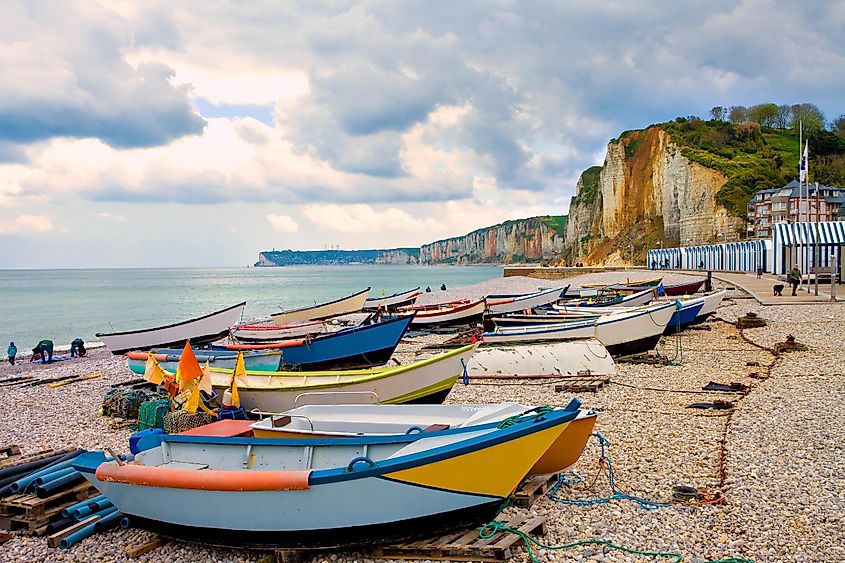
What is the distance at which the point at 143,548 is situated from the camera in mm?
6613

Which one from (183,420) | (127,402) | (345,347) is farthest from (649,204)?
(183,420)

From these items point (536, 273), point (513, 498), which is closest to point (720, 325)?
point (513, 498)

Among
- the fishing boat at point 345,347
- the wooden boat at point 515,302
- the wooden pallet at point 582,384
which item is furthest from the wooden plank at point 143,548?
the wooden boat at point 515,302

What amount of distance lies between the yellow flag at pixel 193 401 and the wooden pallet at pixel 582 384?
24.2 ft

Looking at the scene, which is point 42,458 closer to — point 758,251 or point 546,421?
point 546,421

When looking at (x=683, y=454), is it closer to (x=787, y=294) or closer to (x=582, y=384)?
(x=582, y=384)

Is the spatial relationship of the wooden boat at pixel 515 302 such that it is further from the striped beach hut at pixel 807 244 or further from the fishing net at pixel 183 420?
the fishing net at pixel 183 420

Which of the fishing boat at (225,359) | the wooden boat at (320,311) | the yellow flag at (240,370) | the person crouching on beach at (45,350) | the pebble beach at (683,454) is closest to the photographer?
the pebble beach at (683,454)

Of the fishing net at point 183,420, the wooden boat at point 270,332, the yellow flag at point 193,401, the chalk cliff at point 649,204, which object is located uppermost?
the chalk cliff at point 649,204

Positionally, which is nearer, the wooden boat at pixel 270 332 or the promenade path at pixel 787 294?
the wooden boat at pixel 270 332

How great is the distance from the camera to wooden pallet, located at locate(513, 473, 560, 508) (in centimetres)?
714

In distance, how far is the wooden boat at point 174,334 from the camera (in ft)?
82.8

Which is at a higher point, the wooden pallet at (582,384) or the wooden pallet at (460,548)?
the wooden pallet at (460,548)

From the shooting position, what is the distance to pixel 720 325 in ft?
80.9
